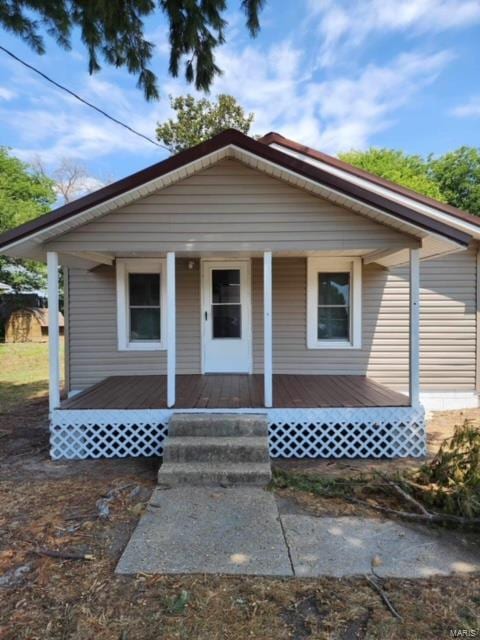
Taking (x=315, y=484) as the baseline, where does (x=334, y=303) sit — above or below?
above

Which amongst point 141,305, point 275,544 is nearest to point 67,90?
point 141,305

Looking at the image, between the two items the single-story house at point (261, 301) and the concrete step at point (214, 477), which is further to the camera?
the single-story house at point (261, 301)

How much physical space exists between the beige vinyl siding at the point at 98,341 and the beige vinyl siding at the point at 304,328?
18 mm

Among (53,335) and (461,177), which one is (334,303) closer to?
(53,335)

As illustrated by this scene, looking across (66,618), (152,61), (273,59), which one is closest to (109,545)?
(66,618)

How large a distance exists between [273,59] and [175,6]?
6.31 m

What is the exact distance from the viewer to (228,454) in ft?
14.1

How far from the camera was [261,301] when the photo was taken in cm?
701

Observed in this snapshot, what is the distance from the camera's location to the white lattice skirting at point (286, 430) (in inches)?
193

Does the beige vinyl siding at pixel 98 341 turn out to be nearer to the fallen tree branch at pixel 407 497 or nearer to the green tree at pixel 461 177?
the fallen tree branch at pixel 407 497

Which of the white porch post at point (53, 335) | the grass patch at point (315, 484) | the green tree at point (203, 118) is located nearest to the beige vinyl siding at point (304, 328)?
the white porch post at point (53, 335)

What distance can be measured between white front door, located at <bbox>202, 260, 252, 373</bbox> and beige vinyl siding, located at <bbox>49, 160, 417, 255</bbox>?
212 centimetres

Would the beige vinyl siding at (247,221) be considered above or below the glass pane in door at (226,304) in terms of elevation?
above

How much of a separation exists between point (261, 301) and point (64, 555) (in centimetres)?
488
